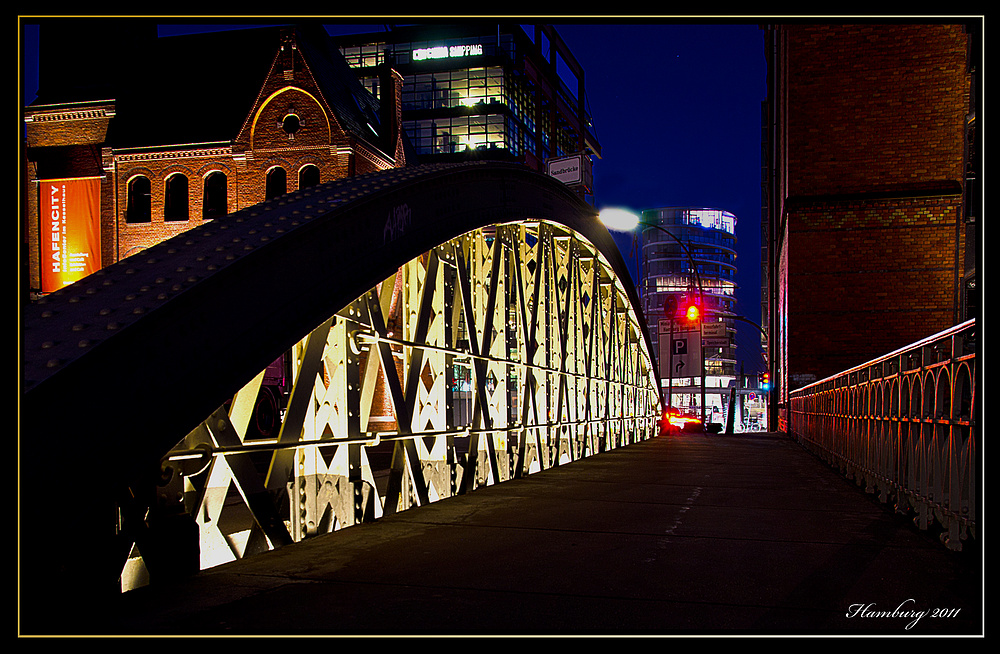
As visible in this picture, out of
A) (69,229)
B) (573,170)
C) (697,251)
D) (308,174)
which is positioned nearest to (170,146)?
(69,229)

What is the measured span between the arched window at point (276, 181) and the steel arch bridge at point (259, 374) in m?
28.3

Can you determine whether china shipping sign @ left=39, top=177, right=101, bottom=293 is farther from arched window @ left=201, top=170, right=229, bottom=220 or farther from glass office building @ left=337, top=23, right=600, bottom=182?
glass office building @ left=337, top=23, right=600, bottom=182

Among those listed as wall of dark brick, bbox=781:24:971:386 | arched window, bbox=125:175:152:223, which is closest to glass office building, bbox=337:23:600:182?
arched window, bbox=125:175:152:223

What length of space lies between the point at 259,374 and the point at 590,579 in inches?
77.6

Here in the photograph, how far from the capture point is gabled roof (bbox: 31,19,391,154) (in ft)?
125

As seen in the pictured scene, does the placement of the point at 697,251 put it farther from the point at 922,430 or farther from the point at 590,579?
the point at 590,579

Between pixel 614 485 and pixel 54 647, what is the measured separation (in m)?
7.85

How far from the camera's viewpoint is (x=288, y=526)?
18.4 ft

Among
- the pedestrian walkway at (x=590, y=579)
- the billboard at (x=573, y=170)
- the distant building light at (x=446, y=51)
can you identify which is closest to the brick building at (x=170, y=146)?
the billboard at (x=573, y=170)

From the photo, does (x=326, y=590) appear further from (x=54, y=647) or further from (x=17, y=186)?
(x=17, y=186)

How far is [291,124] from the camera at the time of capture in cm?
3731

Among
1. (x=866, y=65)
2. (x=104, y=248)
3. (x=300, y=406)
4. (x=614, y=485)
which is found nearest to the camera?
(x=300, y=406)

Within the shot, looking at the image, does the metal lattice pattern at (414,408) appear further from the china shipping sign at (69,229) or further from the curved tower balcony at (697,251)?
the curved tower balcony at (697,251)

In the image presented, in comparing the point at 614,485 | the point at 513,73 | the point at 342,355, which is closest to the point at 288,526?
the point at 342,355
